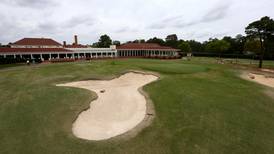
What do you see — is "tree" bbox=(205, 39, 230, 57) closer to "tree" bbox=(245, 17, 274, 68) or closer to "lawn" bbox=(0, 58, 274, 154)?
"tree" bbox=(245, 17, 274, 68)

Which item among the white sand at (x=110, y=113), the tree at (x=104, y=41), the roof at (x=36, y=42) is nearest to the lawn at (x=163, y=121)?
the white sand at (x=110, y=113)

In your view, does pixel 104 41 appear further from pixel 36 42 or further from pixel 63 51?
pixel 63 51

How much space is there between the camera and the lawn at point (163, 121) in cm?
738

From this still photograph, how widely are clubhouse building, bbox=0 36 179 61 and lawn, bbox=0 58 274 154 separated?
24.1m

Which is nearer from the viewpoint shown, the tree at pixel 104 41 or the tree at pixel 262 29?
the tree at pixel 262 29

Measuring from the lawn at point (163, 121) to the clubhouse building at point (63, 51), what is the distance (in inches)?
948

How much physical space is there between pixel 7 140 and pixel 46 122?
1.75 metres

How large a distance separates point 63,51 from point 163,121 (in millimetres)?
37362

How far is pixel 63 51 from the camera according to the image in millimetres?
41500

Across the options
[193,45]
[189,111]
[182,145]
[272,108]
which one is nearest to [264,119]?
[272,108]

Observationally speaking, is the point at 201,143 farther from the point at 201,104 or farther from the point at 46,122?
the point at 46,122

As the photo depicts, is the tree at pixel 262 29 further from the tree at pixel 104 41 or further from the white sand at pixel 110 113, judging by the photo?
the tree at pixel 104 41

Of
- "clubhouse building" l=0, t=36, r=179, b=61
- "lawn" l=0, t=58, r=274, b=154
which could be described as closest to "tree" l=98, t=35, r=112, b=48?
"clubhouse building" l=0, t=36, r=179, b=61

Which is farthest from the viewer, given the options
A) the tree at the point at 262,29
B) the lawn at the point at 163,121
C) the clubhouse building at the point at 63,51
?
the clubhouse building at the point at 63,51
